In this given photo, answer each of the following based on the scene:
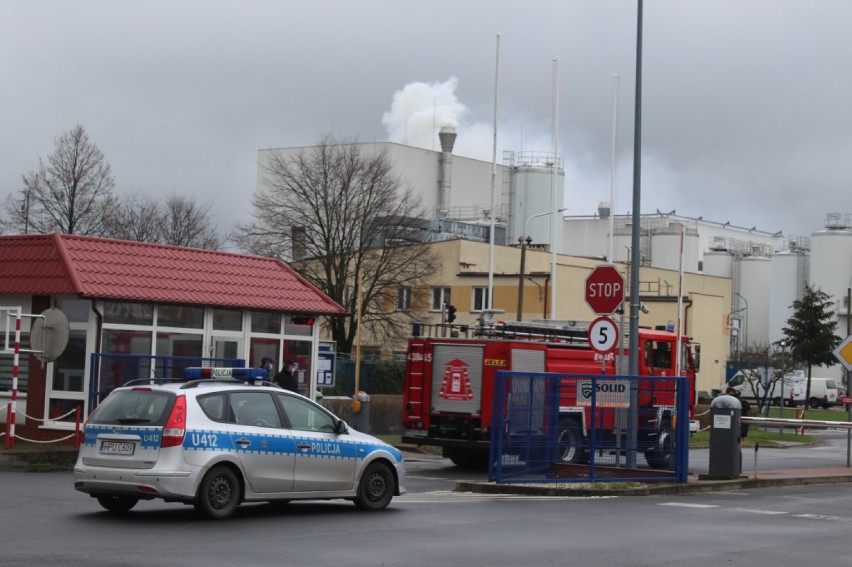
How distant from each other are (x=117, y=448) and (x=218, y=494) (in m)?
1.18

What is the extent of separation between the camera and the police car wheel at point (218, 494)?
13633 mm

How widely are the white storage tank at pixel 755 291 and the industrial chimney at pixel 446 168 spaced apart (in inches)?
1174

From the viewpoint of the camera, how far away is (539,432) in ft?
64.0

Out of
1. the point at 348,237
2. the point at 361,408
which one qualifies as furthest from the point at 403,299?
the point at 361,408

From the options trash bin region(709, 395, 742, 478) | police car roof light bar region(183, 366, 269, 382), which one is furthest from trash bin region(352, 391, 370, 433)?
police car roof light bar region(183, 366, 269, 382)

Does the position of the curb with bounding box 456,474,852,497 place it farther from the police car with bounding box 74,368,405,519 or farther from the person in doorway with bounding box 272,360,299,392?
the person in doorway with bounding box 272,360,299,392

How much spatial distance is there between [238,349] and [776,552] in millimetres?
16413

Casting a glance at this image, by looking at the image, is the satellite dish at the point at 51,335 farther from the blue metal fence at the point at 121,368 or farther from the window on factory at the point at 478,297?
the window on factory at the point at 478,297

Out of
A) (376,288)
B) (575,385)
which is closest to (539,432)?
(575,385)

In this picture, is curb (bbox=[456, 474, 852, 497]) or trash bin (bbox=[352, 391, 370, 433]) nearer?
curb (bbox=[456, 474, 852, 497])

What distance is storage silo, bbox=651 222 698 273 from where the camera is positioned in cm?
10100

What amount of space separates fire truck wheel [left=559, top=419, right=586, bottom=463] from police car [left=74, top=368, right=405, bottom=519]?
16.6ft

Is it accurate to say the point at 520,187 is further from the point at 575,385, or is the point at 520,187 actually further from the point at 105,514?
the point at 105,514

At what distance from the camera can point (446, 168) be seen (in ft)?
282
